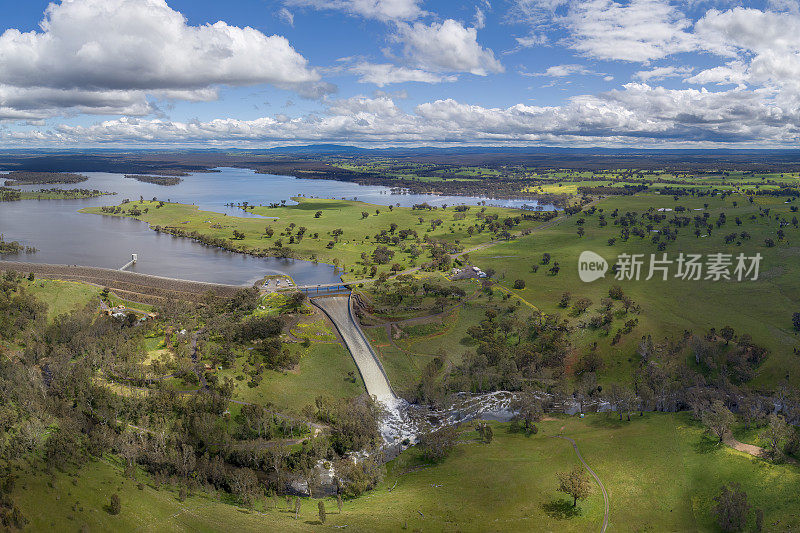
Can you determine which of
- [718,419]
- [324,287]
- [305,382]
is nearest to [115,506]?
[305,382]

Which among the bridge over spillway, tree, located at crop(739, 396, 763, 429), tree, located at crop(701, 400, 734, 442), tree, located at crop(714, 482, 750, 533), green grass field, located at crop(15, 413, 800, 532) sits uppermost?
the bridge over spillway

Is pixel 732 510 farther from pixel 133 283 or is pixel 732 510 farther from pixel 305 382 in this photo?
pixel 133 283

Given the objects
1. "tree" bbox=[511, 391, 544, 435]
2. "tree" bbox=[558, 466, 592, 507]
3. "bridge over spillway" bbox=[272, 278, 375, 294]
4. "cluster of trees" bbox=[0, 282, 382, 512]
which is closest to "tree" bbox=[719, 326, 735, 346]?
"tree" bbox=[511, 391, 544, 435]

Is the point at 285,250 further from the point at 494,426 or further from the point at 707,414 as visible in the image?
the point at 707,414

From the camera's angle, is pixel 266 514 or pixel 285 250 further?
pixel 285 250

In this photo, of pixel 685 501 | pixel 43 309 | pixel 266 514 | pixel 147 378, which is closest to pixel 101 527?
pixel 266 514

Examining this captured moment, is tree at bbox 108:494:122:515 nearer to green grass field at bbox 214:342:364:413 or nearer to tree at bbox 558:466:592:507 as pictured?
A: green grass field at bbox 214:342:364:413
